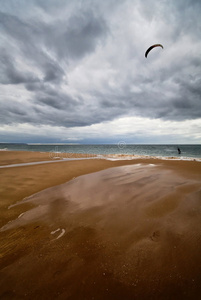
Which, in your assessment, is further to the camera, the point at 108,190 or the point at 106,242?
the point at 108,190

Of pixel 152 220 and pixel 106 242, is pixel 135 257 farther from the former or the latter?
pixel 152 220

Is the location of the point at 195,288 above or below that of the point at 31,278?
above

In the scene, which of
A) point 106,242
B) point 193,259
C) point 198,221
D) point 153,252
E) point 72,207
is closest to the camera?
point 193,259

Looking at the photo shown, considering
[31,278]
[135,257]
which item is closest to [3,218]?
[31,278]

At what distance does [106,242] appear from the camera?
9.61 feet

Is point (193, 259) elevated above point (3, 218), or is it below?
above

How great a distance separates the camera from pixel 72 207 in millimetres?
4695

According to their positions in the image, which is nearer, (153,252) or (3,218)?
(153,252)

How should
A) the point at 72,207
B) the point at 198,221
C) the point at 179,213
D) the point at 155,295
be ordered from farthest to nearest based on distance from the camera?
the point at 72,207 → the point at 179,213 → the point at 198,221 → the point at 155,295

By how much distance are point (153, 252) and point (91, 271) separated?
131 cm

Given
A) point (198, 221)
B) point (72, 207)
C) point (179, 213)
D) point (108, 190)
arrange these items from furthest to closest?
point (108, 190)
point (72, 207)
point (179, 213)
point (198, 221)

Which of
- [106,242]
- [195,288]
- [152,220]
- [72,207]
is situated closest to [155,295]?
[195,288]

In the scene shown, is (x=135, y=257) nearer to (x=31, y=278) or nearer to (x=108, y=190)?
(x=31, y=278)

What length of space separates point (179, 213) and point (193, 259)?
5.72ft
